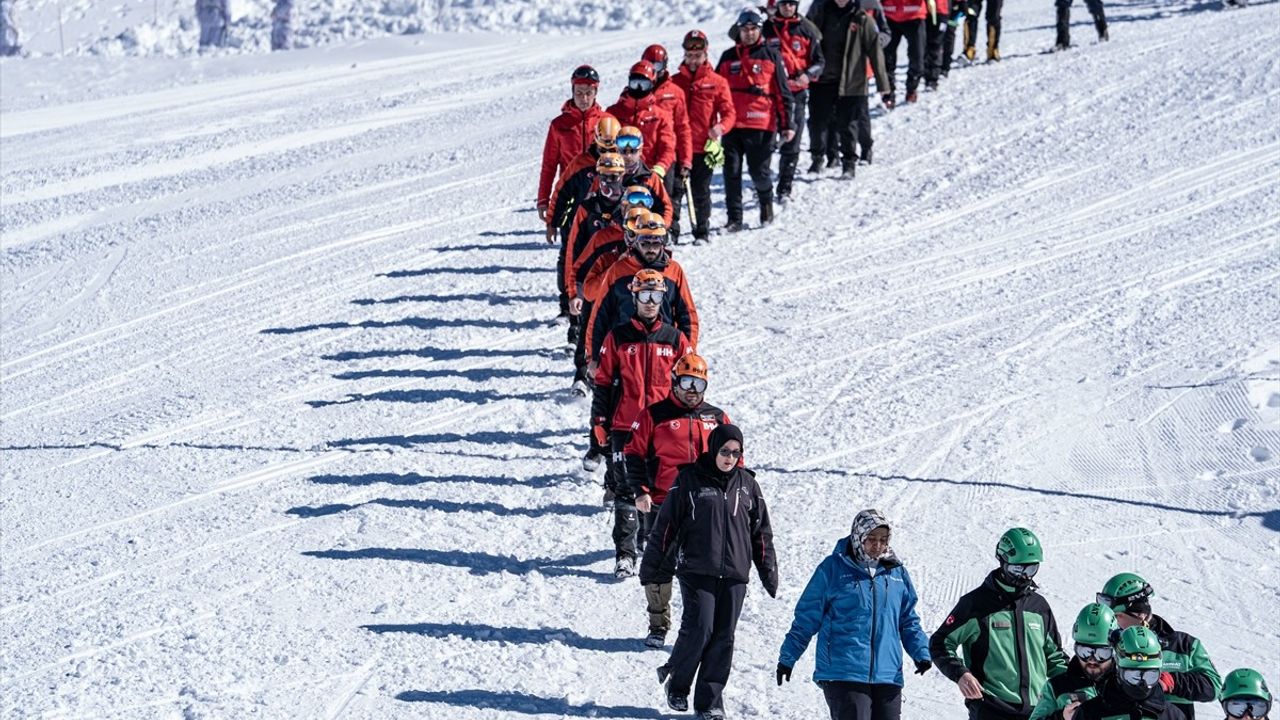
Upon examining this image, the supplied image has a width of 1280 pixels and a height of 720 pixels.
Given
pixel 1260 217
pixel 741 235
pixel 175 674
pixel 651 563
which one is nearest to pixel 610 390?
pixel 651 563

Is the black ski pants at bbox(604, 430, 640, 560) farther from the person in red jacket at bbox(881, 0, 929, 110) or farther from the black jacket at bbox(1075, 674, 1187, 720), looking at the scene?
the person in red jacket at bbox(881, 0, 929, 110)

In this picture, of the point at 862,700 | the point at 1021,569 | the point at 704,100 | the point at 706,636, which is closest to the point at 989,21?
the point at 704,100

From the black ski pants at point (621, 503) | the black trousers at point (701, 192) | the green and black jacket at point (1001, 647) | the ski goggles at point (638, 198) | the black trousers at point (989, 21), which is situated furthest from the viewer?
the black trousers at point (989, 21)

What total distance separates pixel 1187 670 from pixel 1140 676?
31.1 inches

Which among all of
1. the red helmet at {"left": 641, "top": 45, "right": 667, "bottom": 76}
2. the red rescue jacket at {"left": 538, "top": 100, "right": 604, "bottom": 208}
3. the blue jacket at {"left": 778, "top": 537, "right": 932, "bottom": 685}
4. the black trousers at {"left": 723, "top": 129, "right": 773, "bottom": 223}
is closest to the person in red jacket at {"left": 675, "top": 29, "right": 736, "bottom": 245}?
the black trousers at {"left": 723, "top": 129, "right": 773, "bottom": 223}

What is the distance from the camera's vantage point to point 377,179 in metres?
19.8

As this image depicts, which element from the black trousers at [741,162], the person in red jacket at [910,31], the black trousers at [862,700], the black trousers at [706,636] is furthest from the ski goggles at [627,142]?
the person in red jacket at [910,31]

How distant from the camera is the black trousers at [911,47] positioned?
18797 millimetres

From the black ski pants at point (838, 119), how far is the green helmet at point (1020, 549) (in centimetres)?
1042

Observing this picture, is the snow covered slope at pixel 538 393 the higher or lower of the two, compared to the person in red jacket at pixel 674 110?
lower

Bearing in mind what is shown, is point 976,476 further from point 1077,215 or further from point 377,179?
point 377,179

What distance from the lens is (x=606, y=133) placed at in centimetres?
1168

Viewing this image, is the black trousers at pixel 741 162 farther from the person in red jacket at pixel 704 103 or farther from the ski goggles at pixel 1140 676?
the ski goggles at pixel 1140 676

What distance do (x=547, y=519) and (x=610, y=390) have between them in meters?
1.71
